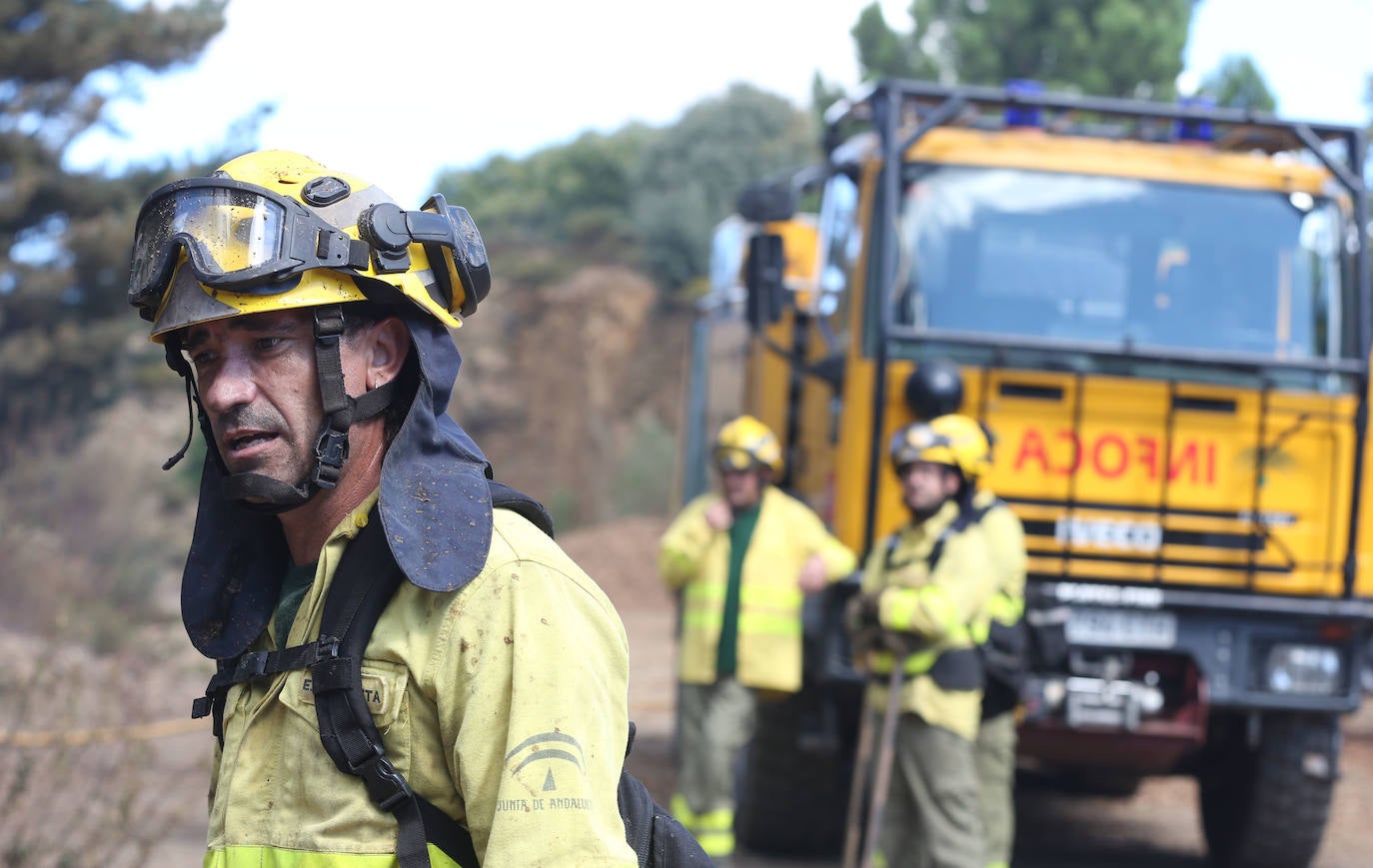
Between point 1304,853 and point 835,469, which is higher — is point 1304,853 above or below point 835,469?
below

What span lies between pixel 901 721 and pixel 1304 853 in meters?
2.58

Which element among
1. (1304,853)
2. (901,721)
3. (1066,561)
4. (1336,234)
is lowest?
(1304,853)

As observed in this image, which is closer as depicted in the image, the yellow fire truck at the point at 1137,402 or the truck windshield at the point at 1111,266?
the yellow fire truck at the point at 1137,402

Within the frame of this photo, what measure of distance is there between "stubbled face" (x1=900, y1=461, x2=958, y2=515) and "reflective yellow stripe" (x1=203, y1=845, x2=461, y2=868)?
447 centimetres

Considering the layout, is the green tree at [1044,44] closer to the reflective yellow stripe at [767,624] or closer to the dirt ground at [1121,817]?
the dirt ground at [1121,817]

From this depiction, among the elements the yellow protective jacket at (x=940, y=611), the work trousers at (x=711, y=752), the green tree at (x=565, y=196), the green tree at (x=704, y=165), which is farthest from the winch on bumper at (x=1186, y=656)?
the green tree at (x=565, y=196)

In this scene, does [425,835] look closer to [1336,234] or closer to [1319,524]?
[1319,524]

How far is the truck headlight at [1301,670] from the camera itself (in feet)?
22.9

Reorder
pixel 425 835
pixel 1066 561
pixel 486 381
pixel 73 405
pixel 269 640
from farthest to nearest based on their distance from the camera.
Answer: pixel 486 381
pixel 73 405
pixel 1066 561
pixel 269 640
pixel 425 835

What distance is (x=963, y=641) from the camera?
609cm

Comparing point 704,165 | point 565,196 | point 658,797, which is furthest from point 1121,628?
point 565,196

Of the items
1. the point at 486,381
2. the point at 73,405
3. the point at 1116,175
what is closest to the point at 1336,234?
the point at 1116,175

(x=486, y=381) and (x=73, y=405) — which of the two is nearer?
(x=73, y=405)

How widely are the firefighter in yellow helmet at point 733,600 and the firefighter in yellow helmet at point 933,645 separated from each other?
0.84 meters
